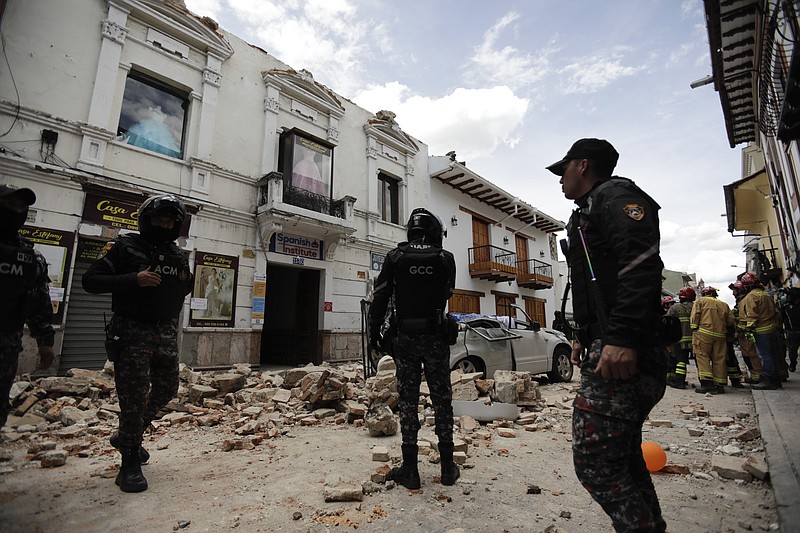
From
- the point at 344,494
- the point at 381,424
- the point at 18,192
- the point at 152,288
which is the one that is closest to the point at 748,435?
the point at 381,424

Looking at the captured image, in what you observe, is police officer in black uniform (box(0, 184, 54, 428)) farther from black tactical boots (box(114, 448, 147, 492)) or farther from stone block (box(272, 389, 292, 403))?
stone block (box(272, 389, 292, 403))

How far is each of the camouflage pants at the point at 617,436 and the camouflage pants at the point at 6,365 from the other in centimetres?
288

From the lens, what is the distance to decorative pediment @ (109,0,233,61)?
852cm

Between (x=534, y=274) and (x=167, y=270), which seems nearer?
(x=167, y=270)

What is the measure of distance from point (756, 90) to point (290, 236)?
1031 centimetres

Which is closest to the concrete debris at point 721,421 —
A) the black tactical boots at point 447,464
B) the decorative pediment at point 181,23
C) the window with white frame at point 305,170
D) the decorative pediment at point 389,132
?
the black tactical boots at point 447,464

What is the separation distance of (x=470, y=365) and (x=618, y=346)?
211 inches

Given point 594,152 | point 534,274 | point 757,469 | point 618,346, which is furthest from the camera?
point 534,274

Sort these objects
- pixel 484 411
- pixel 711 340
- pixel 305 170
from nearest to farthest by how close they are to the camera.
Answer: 1. pixel 484 411
2. pixel 711 340
3. pixel 305 170

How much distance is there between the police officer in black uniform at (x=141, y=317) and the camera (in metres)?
2.65

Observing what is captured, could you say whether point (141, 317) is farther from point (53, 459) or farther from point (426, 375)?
point (426, 375)

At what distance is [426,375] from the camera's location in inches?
110

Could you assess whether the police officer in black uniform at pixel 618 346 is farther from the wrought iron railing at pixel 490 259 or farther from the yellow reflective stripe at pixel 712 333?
the wrought iron railing at pixel 490 259

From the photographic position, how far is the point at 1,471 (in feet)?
9.61
